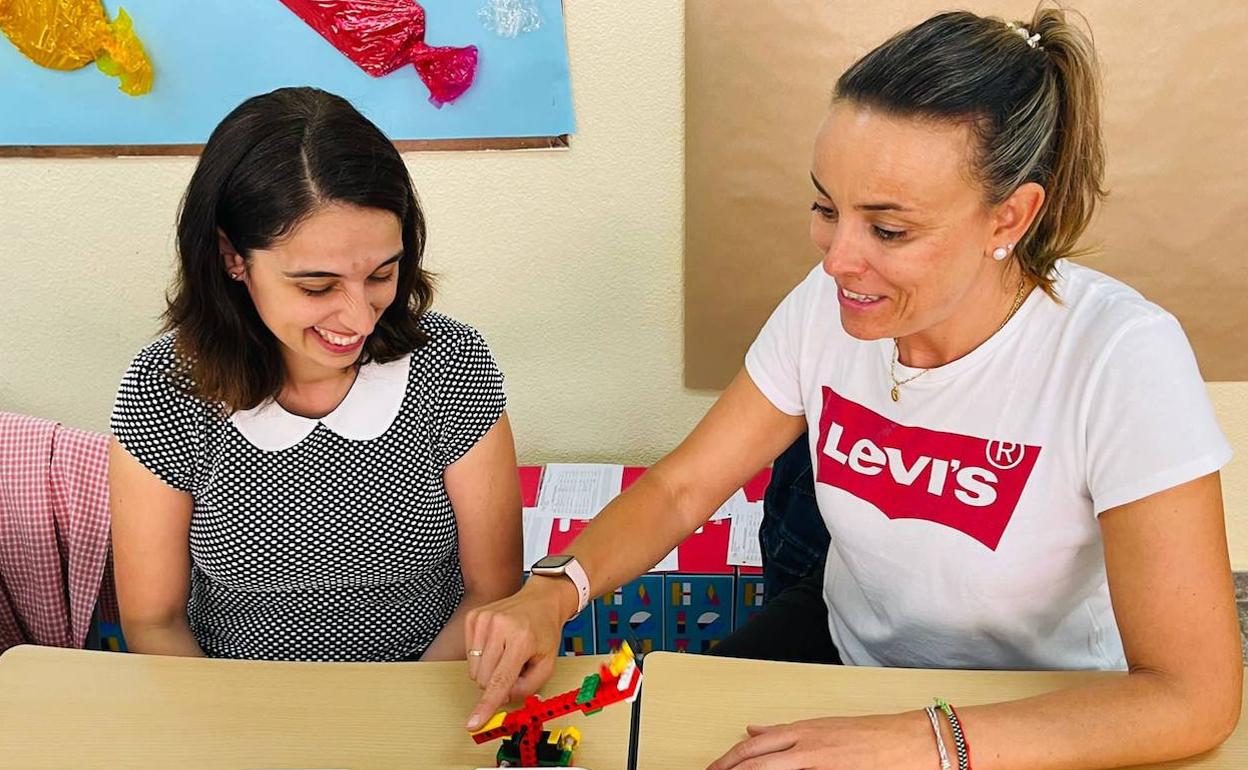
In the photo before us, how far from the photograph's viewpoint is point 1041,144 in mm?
1198

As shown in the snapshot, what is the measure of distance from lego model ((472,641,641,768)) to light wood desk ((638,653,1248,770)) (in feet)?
0.24

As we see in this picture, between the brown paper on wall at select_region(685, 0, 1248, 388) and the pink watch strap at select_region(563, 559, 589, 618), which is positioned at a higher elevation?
the brown paper on wall at select_region(685, 0, 1248, 388)

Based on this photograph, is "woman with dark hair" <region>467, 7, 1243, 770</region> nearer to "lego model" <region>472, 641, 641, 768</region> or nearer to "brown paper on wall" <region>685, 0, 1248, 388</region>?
"lego model" <region>472, 641, 641, 768</region>

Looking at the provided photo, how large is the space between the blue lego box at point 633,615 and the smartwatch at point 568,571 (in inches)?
30.8

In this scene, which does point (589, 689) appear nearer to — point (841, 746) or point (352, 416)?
point (841, 746)

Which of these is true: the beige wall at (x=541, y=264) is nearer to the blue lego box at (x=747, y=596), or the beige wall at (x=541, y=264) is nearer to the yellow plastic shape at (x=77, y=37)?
the yellow plastic shape at (x=77, y=37)

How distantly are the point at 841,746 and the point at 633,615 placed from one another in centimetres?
115

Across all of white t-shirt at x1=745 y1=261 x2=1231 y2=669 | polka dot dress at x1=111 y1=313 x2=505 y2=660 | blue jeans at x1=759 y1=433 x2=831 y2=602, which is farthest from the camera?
blue jeans at x1=759 y1=433 x2=831 y2=602

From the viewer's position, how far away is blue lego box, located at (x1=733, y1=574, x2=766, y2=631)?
7.09ft

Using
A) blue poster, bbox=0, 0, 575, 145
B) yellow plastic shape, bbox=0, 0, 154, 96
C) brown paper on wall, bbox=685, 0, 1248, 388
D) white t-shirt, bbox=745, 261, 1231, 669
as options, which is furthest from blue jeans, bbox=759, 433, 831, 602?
yellow plastic shape, bbox=0, 0, 154, 96

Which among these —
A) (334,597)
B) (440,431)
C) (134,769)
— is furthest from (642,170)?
(134,769)

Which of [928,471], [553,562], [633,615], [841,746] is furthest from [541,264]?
[841,746]

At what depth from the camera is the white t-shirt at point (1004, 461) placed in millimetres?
1185

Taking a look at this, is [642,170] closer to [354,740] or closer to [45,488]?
[45,488]
